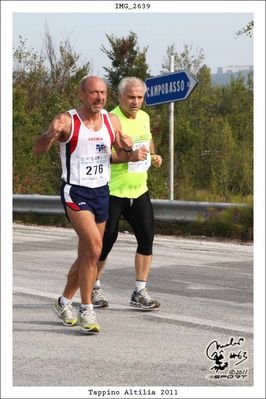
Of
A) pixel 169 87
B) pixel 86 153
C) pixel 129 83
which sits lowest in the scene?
pixel 86 153

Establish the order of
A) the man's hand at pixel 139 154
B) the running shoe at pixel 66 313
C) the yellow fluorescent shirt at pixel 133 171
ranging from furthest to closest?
the yellow fluorescent shirt at pixel 133 171
the running shoe at pixel 66 313
the man's hand at pixel 139 154

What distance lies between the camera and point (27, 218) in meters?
15.2

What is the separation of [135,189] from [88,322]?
133 cm

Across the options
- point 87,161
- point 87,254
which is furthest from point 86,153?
point 87,254

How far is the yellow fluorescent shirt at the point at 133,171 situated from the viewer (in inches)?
288

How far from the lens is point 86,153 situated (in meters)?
6.28

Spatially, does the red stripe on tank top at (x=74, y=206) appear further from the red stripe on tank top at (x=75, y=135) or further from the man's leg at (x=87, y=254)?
the red stripe on tank top at (x=75, y=135)

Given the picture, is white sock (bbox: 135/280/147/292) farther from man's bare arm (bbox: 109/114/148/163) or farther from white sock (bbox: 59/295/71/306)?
man's bare arm (bbox: 109/114/148/163)

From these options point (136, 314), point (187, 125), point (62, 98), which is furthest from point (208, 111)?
point (136, 314)

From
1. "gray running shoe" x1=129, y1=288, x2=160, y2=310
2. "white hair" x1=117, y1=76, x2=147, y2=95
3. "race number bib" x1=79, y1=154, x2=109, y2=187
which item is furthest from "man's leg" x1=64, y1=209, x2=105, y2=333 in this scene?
"white hair" x1=117, y1=76, x2=147, y2=95

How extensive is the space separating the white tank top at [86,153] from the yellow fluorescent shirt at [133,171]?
0.87 metres

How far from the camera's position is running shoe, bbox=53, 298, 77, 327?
686 centimetres

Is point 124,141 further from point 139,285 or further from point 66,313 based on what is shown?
point 139,285

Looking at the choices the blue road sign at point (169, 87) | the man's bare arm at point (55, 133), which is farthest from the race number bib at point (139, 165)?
the blue road sign at point (169, 87)
